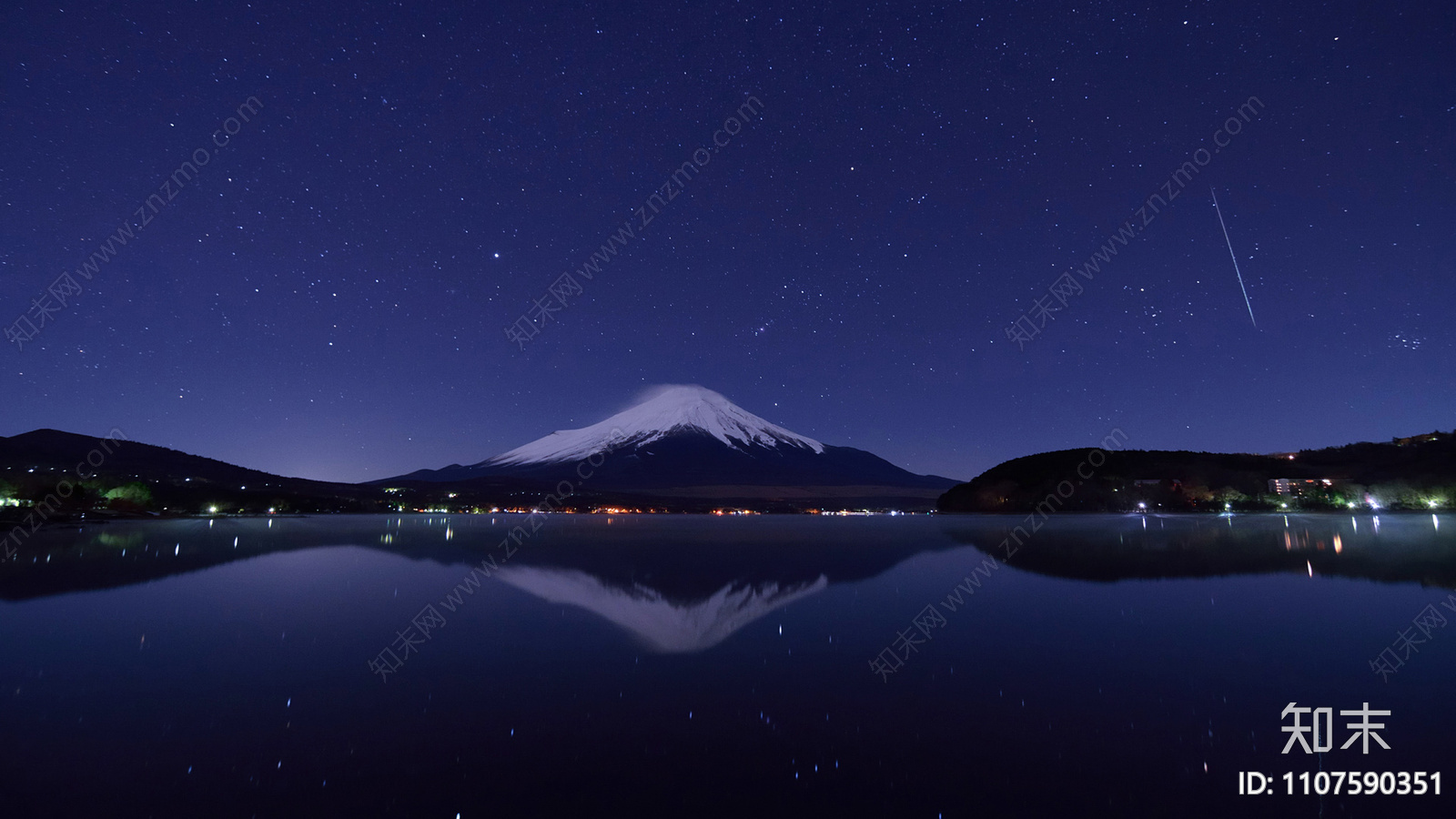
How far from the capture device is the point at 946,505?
193000mm

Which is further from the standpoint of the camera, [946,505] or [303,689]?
[946,505]

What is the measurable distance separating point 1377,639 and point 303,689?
20031 millimetres

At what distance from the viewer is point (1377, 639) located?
13570 millimetres

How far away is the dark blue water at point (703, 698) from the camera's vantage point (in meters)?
6.68

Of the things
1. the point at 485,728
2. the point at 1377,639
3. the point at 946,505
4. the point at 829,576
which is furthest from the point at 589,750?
the point at 946,505

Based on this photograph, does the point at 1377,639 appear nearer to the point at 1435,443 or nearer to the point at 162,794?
the point at 162,794

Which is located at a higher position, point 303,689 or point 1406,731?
point 1406,731

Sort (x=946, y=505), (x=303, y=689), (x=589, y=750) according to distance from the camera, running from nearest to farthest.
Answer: (x=589, y=750) < (x=303, y=689) < (x=946, y=505)

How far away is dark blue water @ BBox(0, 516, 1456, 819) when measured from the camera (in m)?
6.68

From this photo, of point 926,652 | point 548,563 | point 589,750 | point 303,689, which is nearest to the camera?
point 589,750

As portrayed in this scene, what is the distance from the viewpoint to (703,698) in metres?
9.81

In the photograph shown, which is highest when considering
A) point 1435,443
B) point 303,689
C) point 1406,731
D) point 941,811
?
point 1435,443

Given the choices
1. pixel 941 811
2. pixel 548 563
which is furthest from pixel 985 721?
pixel 548 563

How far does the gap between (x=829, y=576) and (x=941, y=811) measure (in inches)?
761
